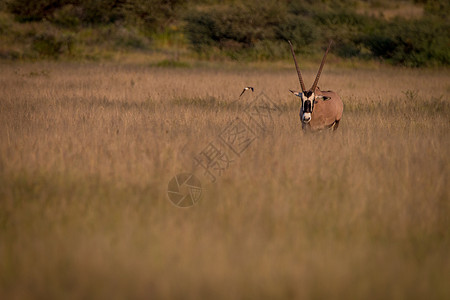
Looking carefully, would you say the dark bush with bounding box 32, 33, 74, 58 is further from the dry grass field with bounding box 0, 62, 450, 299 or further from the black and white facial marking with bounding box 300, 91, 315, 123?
the black and white facial marking with bounding box 300, 91, 315, 123

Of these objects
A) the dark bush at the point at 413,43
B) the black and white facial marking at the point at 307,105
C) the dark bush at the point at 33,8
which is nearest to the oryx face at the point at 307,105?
the black and white facial marking at the point at 307,105

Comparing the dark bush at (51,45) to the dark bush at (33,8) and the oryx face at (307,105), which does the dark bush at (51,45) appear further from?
the oryx face at (307,105)

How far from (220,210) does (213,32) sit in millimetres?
23828

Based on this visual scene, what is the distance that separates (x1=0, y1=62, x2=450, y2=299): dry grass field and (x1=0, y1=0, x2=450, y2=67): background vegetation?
15007mm

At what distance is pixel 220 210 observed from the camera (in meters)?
4.79

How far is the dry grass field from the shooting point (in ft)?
11.5

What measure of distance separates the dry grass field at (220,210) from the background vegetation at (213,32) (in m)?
15.0

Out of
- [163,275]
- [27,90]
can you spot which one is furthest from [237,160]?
[27,90]

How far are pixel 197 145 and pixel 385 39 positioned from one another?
20.2m

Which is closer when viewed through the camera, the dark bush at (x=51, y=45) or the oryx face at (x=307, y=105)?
the oryx face at (x=307, y=105)

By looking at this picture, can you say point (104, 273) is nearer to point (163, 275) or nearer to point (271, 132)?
point (163, 275)

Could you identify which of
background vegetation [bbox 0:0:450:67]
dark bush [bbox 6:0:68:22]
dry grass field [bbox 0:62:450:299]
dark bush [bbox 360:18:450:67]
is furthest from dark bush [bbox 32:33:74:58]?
dark bush [bbox 360:18:450:67]

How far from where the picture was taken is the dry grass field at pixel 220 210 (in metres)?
3.49

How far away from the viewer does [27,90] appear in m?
13.3
